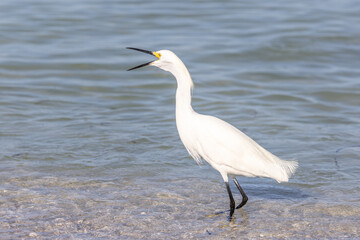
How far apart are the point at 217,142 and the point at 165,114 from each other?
127 inches

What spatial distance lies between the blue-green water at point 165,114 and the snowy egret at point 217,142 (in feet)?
1.17

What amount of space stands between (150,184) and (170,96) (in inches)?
134

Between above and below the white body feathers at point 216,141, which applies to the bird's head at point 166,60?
above

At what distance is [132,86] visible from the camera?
380 inches

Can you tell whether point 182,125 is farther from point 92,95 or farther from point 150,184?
point 92,95

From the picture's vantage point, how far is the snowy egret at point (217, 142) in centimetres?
518

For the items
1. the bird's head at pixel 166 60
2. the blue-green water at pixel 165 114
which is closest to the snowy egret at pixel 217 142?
the bird's head at pixel 166 60

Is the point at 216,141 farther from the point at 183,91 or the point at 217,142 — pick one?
the point at 183,91

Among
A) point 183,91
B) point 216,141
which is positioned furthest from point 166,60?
point 216,141

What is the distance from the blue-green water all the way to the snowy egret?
36cm

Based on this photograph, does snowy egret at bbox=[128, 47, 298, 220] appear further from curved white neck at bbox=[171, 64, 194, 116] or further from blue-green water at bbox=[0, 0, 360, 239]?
blue-green water at bbox=[0, 0, 360, 239]

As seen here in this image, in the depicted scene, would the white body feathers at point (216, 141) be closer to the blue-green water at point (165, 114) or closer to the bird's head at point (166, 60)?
the bird's head at point (166, 60)

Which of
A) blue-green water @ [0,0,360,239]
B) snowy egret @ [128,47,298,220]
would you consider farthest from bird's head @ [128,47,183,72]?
blue-green water @ [0,0,360,239]

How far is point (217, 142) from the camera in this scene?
519 cm
